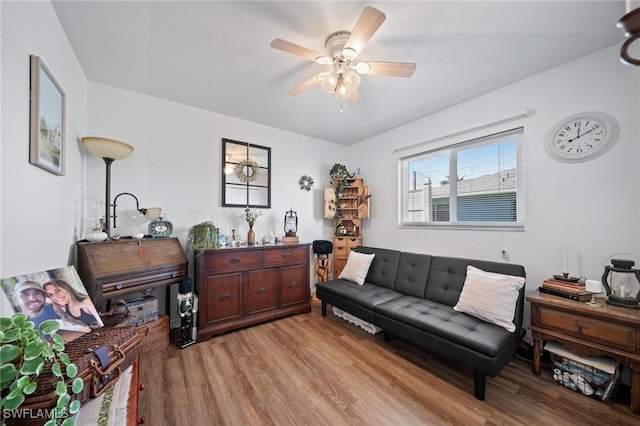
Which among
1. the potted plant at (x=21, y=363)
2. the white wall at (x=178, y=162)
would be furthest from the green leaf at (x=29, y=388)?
the white wall at (x=178, y=162)

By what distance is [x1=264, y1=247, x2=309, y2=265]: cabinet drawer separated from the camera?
116 inches

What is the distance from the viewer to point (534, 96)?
7.41ft

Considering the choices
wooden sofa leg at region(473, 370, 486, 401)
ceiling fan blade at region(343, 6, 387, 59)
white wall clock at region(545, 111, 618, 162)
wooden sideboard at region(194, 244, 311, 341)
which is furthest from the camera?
wooden sideboard at region(194, 244, 311, 341)

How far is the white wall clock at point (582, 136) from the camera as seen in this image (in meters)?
1.91

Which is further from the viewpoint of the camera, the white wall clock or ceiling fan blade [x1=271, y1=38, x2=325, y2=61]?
the white wall clock

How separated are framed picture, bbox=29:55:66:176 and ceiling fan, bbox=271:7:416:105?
4.31ft

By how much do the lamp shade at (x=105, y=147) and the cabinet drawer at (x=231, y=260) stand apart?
1.22 meters

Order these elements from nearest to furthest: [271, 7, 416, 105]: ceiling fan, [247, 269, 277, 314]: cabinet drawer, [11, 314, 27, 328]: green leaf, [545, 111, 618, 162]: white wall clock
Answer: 1. [11, 314, 27, 328]: green leaf
2. [271, 7, 416, 105]: ceiling fan
3. [545, 111, 618, 162]: white wall clock
4. [247, 269, 277, 314]: cabinet drawer

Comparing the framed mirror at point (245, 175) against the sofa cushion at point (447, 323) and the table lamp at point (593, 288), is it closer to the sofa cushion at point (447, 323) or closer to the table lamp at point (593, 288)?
the sofa cushion at point (447, 323)

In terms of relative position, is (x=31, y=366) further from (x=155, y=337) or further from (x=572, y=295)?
(x=572, y=295)

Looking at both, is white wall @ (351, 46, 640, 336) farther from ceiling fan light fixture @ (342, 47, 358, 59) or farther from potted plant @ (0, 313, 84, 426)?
potted plant @ (0, 313, 84, 426)

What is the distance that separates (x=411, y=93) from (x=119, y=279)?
3310 millimetres

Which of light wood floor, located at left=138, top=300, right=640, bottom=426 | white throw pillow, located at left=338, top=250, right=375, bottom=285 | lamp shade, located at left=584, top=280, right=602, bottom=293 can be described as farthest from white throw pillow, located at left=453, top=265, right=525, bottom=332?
white throw pillow, located at left=338, top=250, right=375, bottom=285

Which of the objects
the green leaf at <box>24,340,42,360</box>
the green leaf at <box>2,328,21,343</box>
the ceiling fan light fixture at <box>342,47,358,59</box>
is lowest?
the green leaf at <box>24,340,42,360</box>
